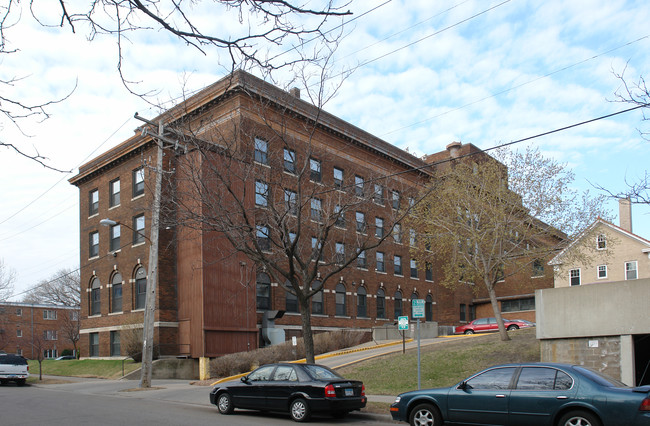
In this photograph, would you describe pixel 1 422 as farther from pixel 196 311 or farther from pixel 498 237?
pixel 498 237

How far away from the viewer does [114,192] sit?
39031 millimetres

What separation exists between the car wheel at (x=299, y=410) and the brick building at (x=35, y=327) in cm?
6084

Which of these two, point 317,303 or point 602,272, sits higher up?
point 602,272

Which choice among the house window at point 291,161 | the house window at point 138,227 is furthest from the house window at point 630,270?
the house window at point 138,227

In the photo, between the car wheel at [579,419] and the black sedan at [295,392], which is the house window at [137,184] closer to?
the black sedan at [295,392]

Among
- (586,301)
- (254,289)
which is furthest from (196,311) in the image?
(586,301)

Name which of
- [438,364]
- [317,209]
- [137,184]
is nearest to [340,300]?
[137,184]

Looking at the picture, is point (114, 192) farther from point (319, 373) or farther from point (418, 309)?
point (418, 309)

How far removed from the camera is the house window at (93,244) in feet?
131

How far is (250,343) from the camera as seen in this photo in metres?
33.7

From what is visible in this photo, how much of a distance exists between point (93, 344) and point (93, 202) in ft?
31.7

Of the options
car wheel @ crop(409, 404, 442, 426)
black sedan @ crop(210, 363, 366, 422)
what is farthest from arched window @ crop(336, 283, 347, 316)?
car wheel @ crop(409, 404, 442, 426)

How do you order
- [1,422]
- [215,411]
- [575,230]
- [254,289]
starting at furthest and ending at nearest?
[254,289] < [575,230] < [215,411] < [1,422]

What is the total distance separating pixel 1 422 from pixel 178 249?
21.1 metres
